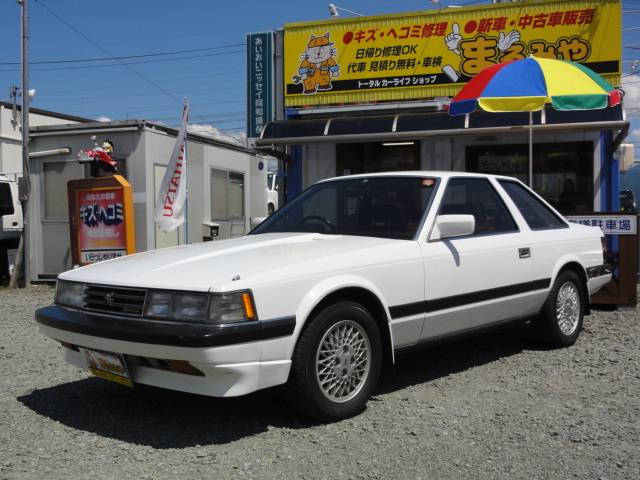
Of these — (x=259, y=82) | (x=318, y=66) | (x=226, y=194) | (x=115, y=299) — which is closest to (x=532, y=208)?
(x=115, y=299)

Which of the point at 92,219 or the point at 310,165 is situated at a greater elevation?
the point at 310,165

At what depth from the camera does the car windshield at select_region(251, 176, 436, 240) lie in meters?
4.81

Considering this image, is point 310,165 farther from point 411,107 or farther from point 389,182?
point 389,182

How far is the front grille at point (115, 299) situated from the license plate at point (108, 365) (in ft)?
0.84

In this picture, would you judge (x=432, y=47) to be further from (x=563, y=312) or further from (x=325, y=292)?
(x=325, y=292)

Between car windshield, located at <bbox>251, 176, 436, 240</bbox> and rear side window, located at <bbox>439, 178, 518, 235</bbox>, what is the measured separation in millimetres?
222

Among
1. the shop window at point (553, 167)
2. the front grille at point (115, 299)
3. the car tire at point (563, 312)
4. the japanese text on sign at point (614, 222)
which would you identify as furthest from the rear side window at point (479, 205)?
the shop window at point (553, 167)

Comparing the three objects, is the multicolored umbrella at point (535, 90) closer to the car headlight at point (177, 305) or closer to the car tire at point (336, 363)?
the car tire at point (336, 363)

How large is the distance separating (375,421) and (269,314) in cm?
104

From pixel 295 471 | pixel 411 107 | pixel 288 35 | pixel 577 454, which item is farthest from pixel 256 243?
pixel 288 35

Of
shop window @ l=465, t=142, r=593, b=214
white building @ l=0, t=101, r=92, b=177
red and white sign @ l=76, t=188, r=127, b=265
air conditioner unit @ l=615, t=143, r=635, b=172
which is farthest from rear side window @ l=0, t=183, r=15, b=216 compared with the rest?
air conditioner unit @ l=615, t=143, r=635, b=172

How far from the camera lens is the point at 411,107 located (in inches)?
412

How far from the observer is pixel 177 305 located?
3.60m

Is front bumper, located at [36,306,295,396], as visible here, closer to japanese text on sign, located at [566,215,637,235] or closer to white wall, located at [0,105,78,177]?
japanese text on sign, located at [566,215,637,235]
